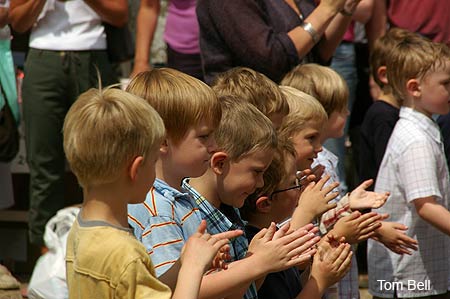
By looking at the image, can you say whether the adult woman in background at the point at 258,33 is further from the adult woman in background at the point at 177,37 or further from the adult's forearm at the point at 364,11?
the adult's forearm at the point at 364,11

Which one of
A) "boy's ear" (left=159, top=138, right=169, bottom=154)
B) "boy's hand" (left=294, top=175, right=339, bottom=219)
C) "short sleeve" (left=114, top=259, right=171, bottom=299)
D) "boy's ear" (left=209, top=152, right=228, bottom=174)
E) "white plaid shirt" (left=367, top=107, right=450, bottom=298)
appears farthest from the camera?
"white plaid shirt" (left=367, top=107, right=450, bottom=298)

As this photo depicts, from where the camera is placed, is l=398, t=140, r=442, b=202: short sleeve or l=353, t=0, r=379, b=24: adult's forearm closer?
l=398, t=140, r=442, b=202: short sleeve

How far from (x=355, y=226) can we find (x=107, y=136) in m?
1.55

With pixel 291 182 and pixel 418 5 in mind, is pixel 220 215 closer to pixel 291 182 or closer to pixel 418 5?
pixel 291 182

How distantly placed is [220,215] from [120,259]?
73cm

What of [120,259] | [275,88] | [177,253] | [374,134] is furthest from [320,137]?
[120,259]

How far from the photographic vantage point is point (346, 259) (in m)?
3.53

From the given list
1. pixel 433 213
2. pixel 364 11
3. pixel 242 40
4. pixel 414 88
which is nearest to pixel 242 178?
pixel 242 40

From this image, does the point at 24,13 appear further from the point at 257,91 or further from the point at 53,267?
the point at 257,91

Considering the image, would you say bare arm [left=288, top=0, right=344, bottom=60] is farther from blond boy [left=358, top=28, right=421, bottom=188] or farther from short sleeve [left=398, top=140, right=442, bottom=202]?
short sleeve [left=398, top=140, right=442, bottom=202]

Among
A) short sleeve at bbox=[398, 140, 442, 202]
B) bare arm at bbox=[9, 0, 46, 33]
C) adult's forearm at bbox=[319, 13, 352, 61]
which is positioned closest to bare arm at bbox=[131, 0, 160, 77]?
bare arm at bbox=[9, 0, 46, 33]

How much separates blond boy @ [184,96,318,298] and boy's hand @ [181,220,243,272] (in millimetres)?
481

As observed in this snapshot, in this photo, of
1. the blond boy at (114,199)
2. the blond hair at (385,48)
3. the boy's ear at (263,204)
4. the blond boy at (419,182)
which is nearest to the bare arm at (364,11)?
the blond hair at (385,48)

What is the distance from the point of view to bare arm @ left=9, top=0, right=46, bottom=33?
5738 millimetres
